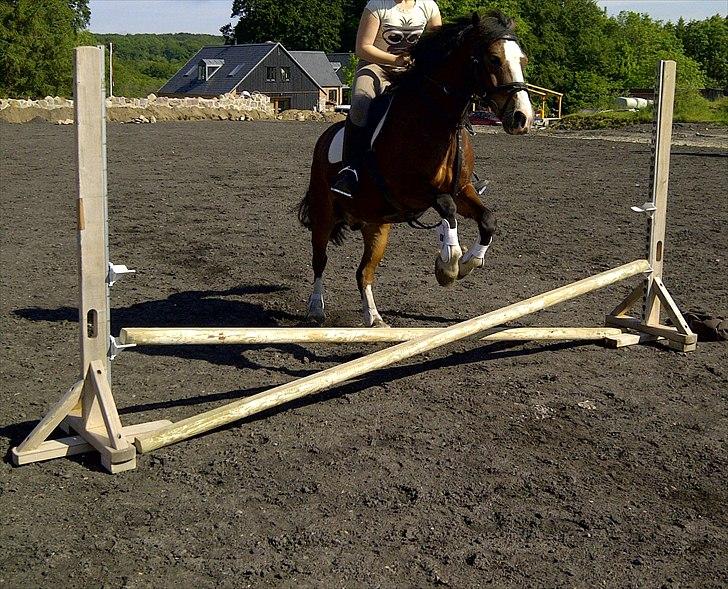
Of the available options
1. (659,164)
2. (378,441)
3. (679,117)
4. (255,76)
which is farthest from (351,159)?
(255,76)

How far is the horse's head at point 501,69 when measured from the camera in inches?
237

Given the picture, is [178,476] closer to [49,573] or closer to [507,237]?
[49,573]

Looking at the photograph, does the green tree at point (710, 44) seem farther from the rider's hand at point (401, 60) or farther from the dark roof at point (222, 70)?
the rider's hand at point (401, 60)

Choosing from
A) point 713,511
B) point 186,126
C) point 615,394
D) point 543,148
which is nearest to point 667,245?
point 615,394

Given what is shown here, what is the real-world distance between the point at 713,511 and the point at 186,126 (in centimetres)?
3236

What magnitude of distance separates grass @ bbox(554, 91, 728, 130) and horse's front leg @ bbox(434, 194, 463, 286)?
107ft

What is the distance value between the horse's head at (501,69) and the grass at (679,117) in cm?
3286

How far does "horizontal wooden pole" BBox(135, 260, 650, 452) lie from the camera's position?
5336 mm

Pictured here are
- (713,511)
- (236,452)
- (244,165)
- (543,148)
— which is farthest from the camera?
(543,148)

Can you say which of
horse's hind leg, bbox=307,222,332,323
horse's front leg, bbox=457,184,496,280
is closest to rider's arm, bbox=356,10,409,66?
horse's front leg, bbox=457,184,496,280

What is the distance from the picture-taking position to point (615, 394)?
666 centimetres

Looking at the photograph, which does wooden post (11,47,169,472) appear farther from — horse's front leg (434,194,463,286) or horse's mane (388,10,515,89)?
horse's mane (388,10,515,89)

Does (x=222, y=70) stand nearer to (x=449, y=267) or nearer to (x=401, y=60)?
(x=401, y=60)

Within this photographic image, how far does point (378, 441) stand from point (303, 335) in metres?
0.91
